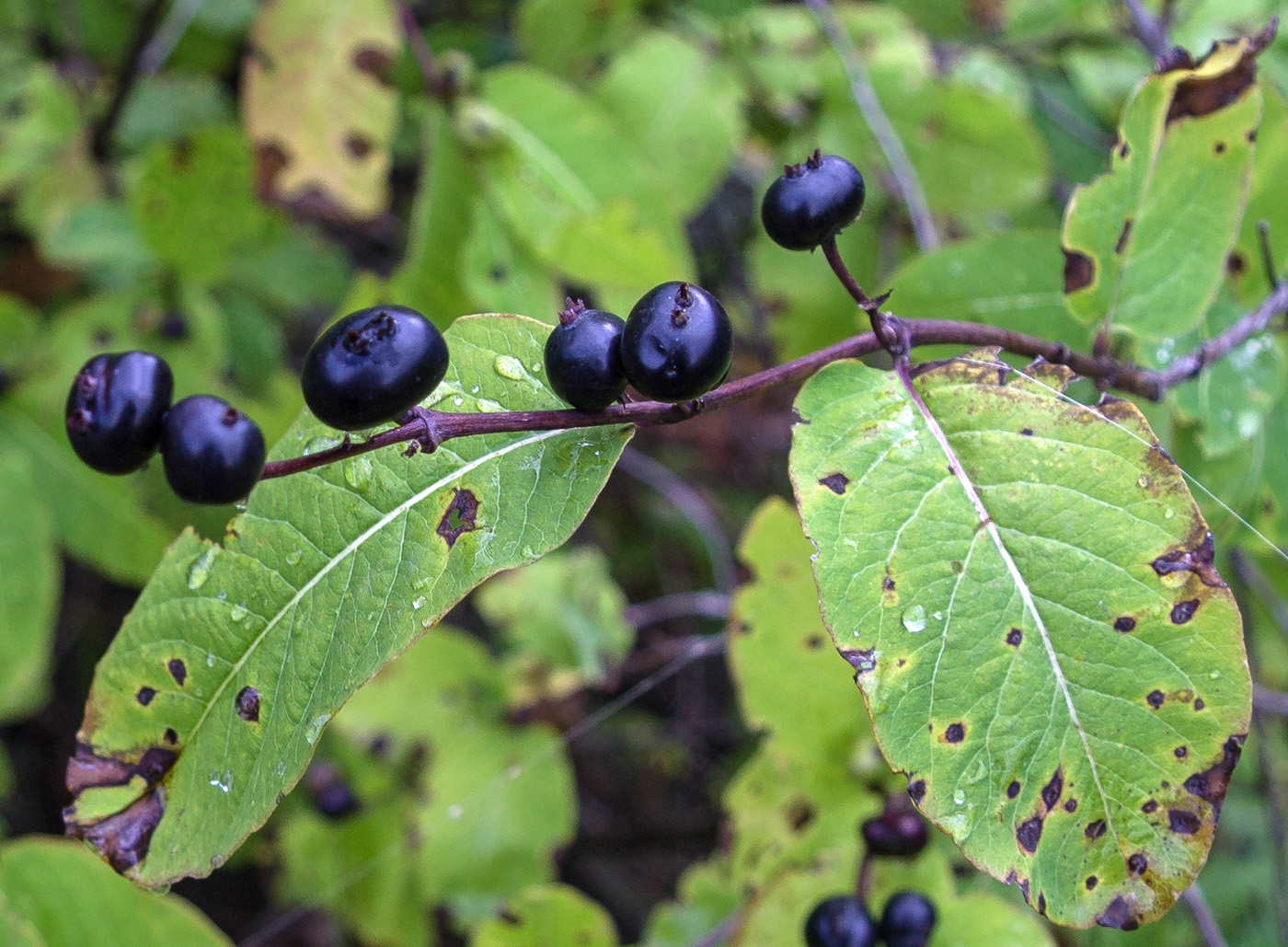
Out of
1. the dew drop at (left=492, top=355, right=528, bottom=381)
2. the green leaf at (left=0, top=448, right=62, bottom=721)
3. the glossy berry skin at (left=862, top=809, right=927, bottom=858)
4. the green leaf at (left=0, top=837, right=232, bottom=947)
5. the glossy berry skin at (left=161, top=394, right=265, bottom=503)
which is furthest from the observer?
the green leaf at (left=0, top=448, right=62, bottom=721)

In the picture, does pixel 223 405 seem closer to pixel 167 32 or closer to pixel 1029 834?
pixel 1029 834

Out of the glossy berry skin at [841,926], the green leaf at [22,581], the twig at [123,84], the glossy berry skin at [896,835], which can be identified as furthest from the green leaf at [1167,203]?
the twig at [123,84]

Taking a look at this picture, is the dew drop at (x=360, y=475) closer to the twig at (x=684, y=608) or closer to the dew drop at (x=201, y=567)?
the dew drop at (x=201, y=567)

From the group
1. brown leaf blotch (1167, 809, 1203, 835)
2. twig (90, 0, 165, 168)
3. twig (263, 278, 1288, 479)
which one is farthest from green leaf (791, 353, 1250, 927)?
twig (90, 0, 165, 168)

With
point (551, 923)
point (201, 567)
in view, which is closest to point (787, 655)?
point (551, 923)

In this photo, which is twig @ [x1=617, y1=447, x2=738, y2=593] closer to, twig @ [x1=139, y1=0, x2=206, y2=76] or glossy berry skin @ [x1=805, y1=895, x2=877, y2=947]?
glossy berry skin @ [x1=805, y1=895, x2=877, y2=947]

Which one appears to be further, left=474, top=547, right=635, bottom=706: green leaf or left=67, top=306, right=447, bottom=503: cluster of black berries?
left=474, top=547, right=635, bottom=706: green leaf
